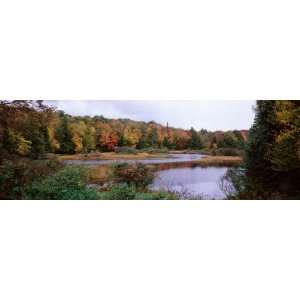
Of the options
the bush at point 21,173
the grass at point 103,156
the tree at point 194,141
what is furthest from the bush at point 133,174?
the bush at point 21,173

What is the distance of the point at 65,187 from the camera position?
7160 millimetres

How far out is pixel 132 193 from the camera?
7.14 meters

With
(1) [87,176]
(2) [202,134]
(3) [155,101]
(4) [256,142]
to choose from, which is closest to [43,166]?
(1) [87,176]

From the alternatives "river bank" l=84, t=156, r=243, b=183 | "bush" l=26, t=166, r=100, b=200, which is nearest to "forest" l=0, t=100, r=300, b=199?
"bush" l=26, t=166, r=100, b=200

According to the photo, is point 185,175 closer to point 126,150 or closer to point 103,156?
point 126,150

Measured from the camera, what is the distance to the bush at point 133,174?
7.21 m

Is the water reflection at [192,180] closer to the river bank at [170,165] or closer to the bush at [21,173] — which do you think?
the river bank at [170,165]

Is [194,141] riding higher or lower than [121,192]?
higher

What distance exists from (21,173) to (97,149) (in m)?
1.34

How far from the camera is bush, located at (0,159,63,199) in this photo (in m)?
7.21

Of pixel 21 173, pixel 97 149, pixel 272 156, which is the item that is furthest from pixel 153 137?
pixel 21 173
